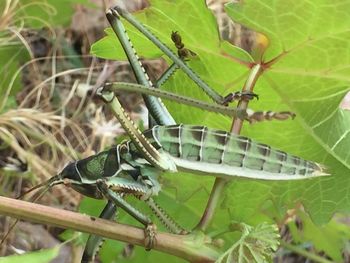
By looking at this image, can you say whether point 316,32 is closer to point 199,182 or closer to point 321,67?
point 321,67

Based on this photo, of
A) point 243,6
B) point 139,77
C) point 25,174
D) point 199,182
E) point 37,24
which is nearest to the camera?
point 243,6

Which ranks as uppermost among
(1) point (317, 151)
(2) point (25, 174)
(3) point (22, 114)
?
(1) point (317, 151)

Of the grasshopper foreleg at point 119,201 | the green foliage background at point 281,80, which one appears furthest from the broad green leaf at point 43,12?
the grasshopper foreleg at point 119,201

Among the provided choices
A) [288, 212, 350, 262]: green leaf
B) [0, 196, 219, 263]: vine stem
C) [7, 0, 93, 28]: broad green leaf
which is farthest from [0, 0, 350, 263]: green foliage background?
[7, 0, 93, 28]: broad green leaf

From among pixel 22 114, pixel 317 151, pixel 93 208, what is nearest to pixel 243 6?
pixel 317 151

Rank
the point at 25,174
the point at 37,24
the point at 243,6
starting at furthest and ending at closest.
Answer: the point at 37,24, the point at 25,174, the point at 243,6

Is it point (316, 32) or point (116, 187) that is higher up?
Answer: point (316, 32)

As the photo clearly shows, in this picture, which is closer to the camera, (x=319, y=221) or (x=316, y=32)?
(x=316, y=32)
